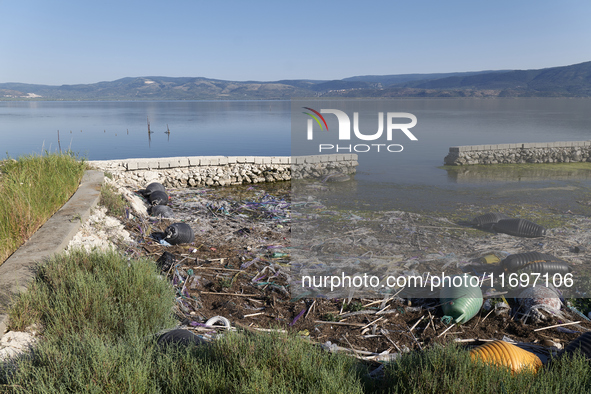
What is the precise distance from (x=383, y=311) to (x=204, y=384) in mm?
2728

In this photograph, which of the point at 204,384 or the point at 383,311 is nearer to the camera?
the point at 204,384

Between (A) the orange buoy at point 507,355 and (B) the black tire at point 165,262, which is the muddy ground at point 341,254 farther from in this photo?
(A) the orange buoy at point 507,355

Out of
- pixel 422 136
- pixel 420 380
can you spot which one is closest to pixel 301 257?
pixel 420 380

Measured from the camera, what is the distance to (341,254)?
6.95 m

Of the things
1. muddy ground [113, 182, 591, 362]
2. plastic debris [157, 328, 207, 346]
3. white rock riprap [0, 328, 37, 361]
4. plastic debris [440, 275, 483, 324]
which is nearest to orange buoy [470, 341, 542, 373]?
muddy ground [113, 182, 591, 362]

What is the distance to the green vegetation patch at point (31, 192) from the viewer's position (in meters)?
4.89

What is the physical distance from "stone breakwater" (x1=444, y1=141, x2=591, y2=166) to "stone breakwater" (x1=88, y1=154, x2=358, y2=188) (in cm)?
669

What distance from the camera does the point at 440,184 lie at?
50.8 feet

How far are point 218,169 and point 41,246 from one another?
33.6 ft

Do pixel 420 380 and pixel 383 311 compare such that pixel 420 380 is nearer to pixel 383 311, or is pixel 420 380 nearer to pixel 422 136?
pixel 383 311

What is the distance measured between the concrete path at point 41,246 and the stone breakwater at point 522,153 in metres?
17.6

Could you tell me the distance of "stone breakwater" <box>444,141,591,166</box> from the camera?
1947 cm

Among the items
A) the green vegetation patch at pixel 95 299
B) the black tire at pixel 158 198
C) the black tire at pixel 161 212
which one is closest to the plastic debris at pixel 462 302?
the green vegetation patch at pixel 95 299

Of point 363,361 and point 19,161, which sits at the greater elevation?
point 19,161
